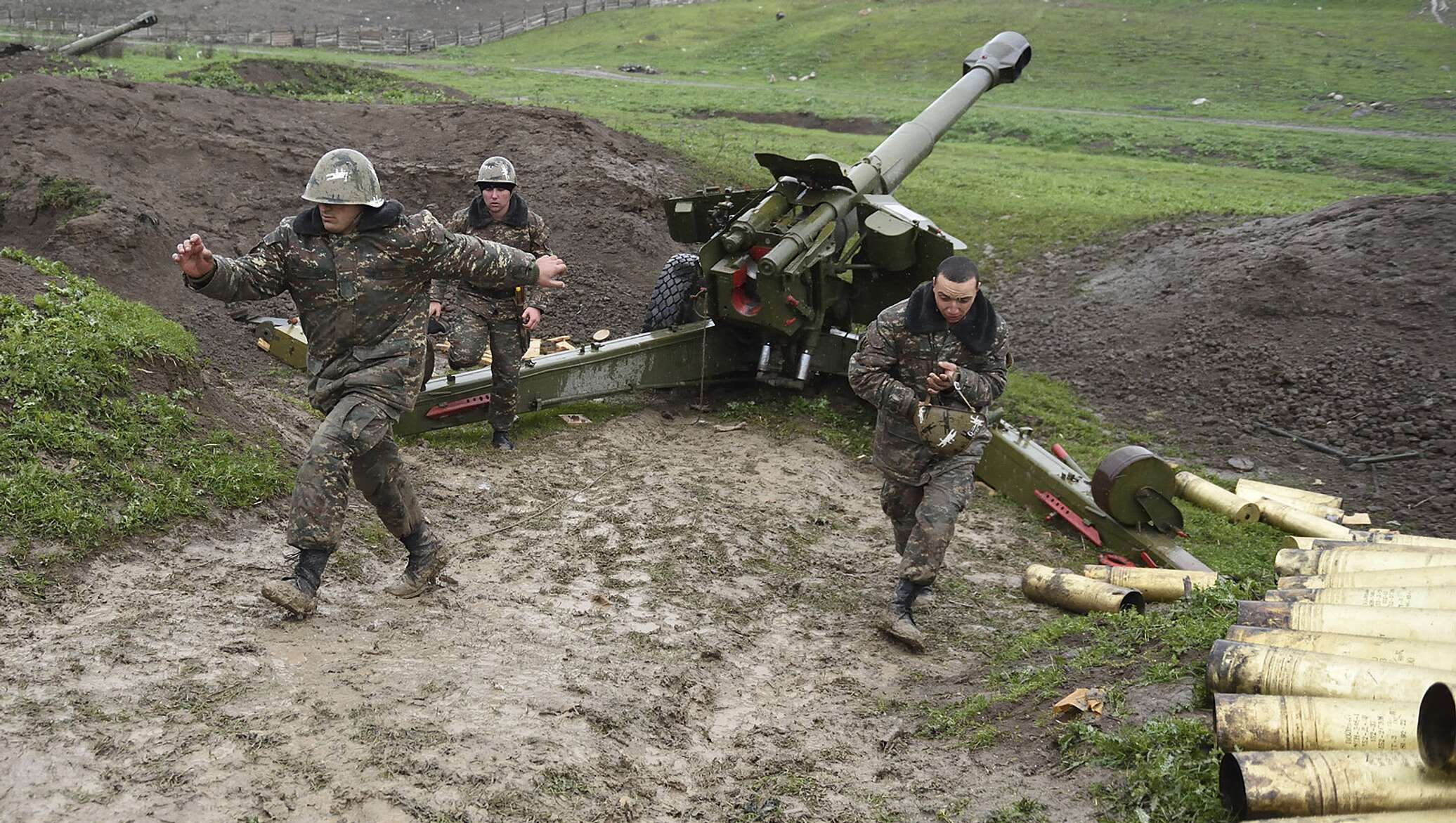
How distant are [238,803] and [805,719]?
8.26ft

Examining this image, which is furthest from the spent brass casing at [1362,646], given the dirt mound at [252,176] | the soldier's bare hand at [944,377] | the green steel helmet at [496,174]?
the dirt mound at [252,176]

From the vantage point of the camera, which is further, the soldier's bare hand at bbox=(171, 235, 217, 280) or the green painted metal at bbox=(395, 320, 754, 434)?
the green painted metal at bbox=(395, 320, 754, 434)

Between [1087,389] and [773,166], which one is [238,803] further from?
[1087,389]

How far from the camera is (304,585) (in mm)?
5805

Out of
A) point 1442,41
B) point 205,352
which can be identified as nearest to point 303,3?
point 1442,41

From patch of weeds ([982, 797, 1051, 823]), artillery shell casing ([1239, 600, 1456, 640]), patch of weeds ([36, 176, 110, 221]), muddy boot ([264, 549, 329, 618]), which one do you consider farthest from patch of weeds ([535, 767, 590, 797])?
patch of weeds ([36, 176, 110, 221])

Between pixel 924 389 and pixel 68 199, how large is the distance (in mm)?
9447

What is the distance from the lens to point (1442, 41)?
121 feet

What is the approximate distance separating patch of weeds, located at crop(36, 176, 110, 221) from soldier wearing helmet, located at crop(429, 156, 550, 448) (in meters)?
5.06

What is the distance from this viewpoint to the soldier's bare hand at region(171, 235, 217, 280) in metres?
5.35

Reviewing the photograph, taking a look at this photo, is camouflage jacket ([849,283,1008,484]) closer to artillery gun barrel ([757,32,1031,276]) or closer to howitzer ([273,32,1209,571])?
howitzer ([273,32,1209,571])

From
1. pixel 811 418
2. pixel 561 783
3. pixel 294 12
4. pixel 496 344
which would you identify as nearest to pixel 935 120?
pixel 811 418

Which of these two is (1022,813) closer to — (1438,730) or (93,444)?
(1438,730)

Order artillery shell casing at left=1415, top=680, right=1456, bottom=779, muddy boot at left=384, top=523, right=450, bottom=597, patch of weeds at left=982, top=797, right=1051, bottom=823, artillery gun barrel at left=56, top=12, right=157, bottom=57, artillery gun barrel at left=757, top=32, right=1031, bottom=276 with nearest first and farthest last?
artillery shell casing at left=1415, top=680, right=1456, bottom=779
patch of weeds at left=982, top=797, right=1051, bottom=823
muddy boot at left=384, top=523, right=450, bottom=597
artillery gun barrel at left=757, top=32, right=1031, bottom=276
artillery gun barrel at left=56, top=12, right=157, bottom=57
